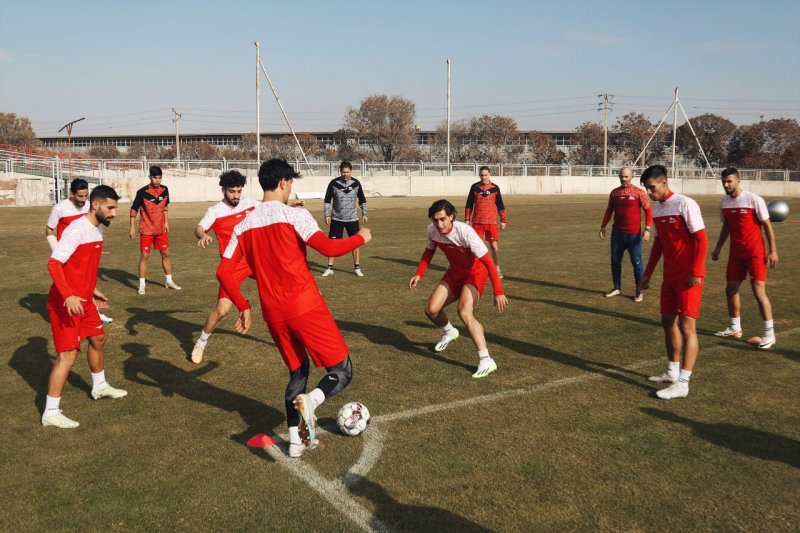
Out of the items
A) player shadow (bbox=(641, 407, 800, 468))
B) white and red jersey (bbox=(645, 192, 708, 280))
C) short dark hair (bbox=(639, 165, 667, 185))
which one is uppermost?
short dark hair (bbox=(639, 165, 667, 185))

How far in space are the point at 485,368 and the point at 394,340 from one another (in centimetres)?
184

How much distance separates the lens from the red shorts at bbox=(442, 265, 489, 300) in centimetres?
752

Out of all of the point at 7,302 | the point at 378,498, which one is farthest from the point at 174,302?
the point at 378,498

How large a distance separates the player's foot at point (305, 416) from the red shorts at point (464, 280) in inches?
127

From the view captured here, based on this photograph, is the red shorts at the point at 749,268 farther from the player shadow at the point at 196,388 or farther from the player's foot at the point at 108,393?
the player's foot at the point at 108,393

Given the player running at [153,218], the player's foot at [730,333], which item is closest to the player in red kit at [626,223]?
the player's foot at [730,333]

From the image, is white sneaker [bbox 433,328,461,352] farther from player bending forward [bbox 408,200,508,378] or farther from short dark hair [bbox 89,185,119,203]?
short dark hair [bbox 89,185,119,203]

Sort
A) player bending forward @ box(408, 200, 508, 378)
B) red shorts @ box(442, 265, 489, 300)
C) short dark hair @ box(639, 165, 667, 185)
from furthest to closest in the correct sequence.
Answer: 1. red shorts @ box(442, 265, 489, 300)
2. player bending forward @ box(408, 200, 508, 378)
3. short dark hair @ box(639, 165, 667, 185)

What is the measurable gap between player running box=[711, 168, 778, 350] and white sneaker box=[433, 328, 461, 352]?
145 inches

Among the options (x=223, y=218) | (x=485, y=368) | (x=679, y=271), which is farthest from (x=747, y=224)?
(x=223, y=218)

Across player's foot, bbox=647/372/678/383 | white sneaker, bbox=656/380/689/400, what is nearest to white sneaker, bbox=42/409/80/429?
white sneaker, bbox=656/380/689/400

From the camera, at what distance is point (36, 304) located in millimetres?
10969

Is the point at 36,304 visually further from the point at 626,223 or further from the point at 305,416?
the point at 626,223

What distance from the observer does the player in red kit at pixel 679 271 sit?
20.9ft
